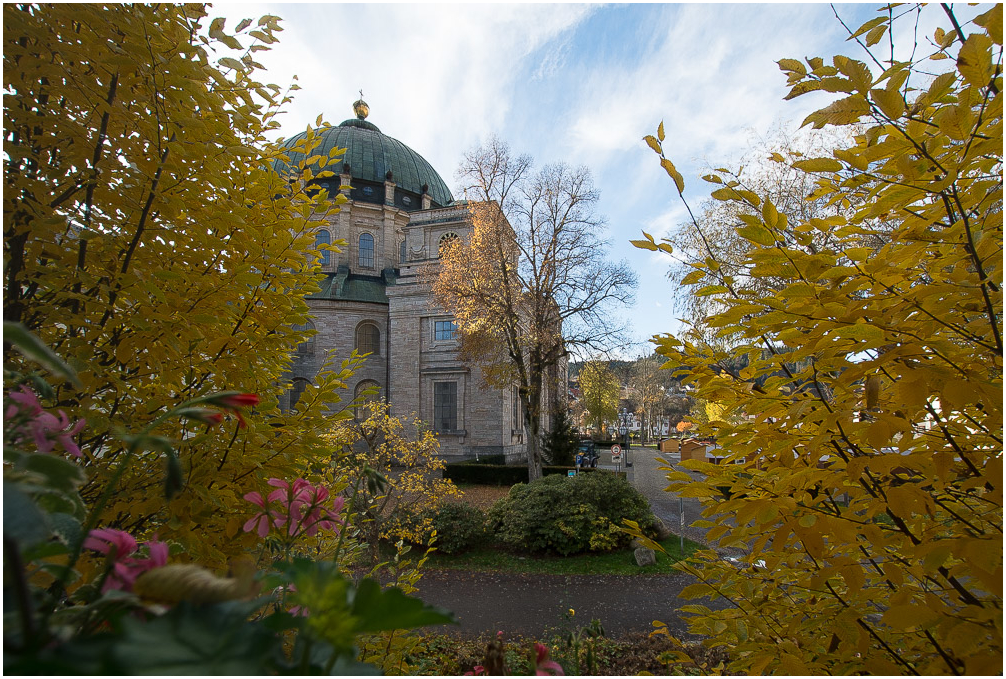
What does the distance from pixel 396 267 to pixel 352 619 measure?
29544mm

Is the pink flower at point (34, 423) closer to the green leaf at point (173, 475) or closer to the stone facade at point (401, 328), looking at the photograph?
the green leaf at point (173, 475)

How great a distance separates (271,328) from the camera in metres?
2.03

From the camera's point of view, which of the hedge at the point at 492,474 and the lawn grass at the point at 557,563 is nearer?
the lawn grass at the point at 557,563

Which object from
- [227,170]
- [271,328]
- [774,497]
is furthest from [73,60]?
[774,497]

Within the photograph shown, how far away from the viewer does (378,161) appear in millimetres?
31422

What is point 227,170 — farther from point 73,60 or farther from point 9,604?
point 9,604

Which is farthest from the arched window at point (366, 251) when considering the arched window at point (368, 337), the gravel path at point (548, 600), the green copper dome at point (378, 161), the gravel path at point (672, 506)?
the gravel path at point (548, 600)

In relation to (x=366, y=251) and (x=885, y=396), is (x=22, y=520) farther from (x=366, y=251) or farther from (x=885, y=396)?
(x=366, y=251)

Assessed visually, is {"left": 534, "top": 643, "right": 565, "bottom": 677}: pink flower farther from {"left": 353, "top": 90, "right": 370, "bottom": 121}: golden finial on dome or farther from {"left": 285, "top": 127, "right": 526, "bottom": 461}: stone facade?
{"left": 353, "top": 90, "right": 370, "bottom": 121}: golden finial on dome

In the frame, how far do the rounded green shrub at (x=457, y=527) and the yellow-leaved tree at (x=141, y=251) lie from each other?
8.32 metres

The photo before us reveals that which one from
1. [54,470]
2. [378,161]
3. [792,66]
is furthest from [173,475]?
[378,161]

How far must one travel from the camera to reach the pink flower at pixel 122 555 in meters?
0.69

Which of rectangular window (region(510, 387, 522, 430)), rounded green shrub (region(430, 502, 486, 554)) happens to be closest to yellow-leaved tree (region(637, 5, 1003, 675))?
rounded green shrub (region(430, 502, 486, 554))


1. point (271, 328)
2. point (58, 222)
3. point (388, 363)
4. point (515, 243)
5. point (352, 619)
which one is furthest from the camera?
point (388, 363)
